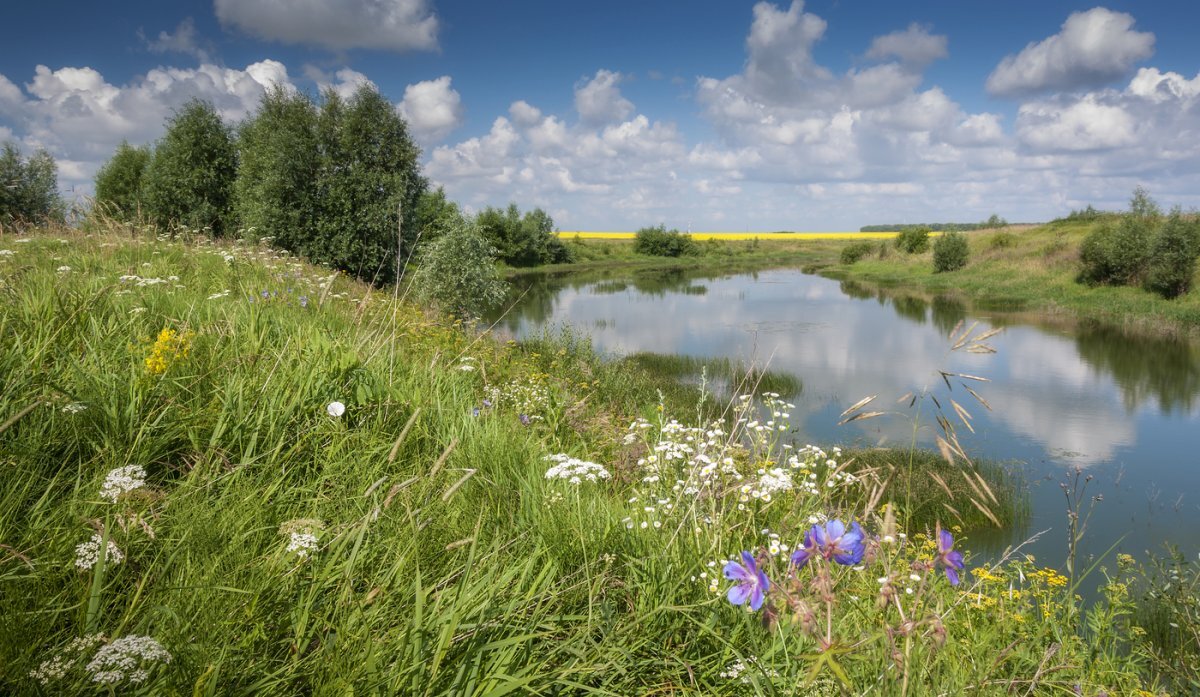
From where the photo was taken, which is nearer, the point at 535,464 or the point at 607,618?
the point at 607,618

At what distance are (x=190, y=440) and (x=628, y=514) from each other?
1.80 metres

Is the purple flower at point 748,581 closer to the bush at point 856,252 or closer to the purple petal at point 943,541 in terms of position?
the purple petal at point 943,541

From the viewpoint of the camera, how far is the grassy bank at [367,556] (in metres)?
1.38

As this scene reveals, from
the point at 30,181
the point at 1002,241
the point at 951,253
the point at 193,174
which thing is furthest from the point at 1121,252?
the point at 30,181

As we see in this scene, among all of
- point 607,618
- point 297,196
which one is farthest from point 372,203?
point 607,618

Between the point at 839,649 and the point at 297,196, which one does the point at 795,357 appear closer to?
the point at 297,196

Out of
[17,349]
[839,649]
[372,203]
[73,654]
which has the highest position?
[372,203]

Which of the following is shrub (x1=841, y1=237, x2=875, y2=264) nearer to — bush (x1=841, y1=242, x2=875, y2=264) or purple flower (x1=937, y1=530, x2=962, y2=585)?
bush (x1=841, y1=242, x2=875, y2=264)

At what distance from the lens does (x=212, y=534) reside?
1.83m

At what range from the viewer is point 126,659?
118 cm

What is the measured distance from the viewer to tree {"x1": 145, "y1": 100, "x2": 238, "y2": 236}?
83.6 feet

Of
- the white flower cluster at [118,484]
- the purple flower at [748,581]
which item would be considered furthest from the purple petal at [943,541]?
the white flower cluster at [118,484]

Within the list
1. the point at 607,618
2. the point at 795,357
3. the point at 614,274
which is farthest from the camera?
the point at 614,274

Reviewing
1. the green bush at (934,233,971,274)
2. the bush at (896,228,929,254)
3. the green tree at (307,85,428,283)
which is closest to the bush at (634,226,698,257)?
the bush at (896,228,929,254)
